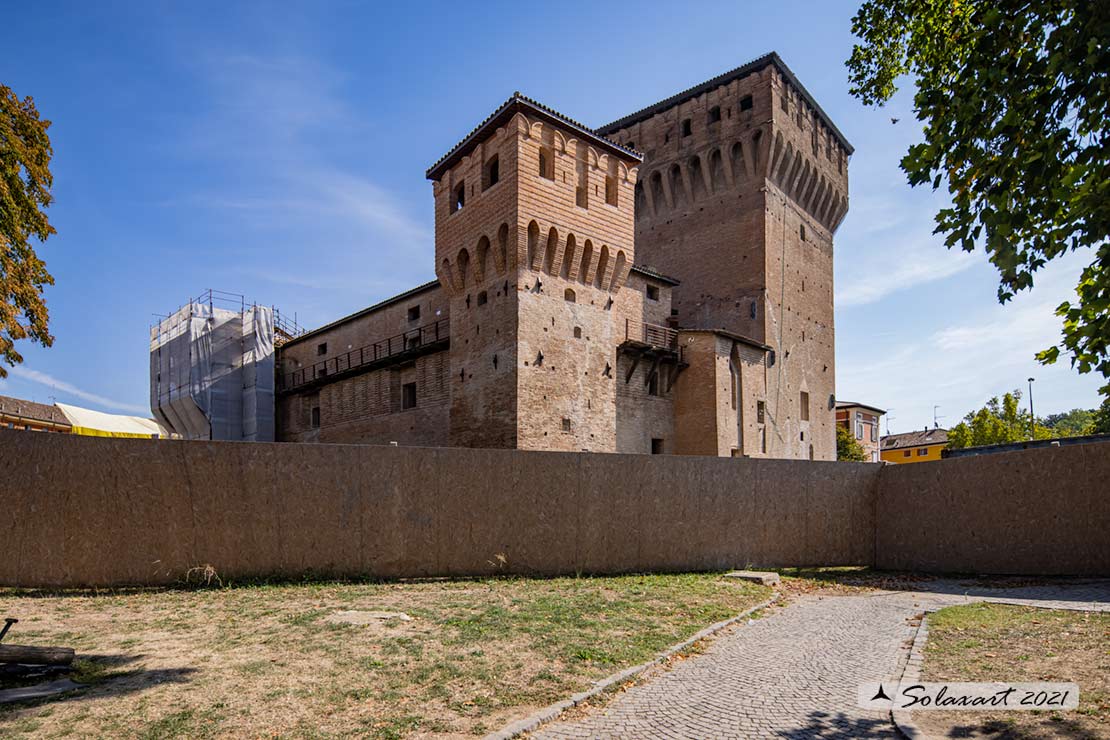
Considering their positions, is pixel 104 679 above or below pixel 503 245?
below

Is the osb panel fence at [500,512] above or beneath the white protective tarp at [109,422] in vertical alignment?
beneath

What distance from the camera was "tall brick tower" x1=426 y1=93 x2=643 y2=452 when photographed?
21547 mm

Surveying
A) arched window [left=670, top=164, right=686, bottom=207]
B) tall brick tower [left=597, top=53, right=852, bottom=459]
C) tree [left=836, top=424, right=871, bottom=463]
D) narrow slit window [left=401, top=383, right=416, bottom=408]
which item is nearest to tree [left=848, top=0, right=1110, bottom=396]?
tall brick tower [left=597, top=53, right=852, bottom=459]

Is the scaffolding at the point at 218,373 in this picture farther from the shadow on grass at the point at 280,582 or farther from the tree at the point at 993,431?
the tree at the point at 993,431

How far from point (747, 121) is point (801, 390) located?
12710 millimetres

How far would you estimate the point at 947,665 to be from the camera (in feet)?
18.8

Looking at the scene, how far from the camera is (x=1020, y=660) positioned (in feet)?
19.0

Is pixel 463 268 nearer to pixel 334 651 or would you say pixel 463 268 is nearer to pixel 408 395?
pixel 408 395

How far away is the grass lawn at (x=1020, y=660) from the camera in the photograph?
428cm

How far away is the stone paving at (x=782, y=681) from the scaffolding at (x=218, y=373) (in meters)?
31.1

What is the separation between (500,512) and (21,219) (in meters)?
13.7

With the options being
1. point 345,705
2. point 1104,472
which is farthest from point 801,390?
point 345,705

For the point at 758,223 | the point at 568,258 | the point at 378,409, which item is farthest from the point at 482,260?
the point at 758,223

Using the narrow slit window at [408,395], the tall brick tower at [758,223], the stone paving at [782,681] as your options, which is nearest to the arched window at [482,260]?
the narrow slit window at [408,395]
